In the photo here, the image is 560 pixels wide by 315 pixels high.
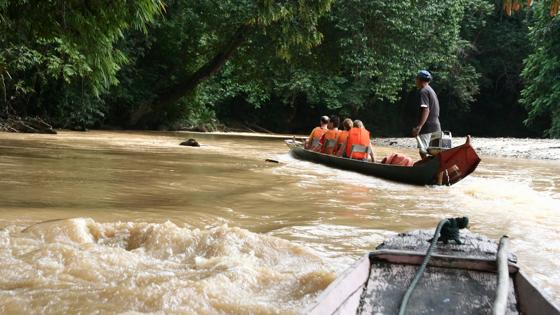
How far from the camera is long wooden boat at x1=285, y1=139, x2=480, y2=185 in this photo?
7.28 meters

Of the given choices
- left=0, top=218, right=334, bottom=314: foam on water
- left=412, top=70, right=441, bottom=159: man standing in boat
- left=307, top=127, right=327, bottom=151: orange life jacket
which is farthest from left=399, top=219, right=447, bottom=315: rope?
left=307, top=127, right=327, bottom=151: orange life jacket

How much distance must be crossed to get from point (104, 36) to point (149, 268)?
5.06m

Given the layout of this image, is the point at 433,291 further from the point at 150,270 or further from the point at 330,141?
the point at 330,141

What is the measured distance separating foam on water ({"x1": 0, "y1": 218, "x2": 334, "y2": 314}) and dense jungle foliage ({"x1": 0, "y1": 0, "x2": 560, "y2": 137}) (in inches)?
272

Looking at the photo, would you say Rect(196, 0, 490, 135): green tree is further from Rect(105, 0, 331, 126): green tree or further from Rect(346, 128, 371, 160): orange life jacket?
Rect(346, 128, 371, 160): orange life jacket

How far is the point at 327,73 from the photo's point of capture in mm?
22781

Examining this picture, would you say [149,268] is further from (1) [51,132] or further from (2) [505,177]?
(1) [51,132]

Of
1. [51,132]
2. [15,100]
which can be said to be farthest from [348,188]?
[15,100]

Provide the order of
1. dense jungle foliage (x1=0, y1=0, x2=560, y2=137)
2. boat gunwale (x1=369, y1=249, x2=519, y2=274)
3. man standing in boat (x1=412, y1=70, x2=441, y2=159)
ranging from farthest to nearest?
dense jungle foliage (x1=0, y1=0, x2=560, y2=137), man standing in boat (x1=412, y1=70, x2=441, y2=159), boat gunwale (x1=369, y1=249, x2=519, y2=274)

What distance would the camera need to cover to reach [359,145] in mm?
10188

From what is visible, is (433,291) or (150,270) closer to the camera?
(433,291)

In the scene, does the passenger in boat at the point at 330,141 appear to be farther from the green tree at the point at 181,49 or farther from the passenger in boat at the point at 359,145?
the green tree at the point at 181,49

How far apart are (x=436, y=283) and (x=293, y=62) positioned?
17423 millimetres

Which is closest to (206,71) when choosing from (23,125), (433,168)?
(23,125)
